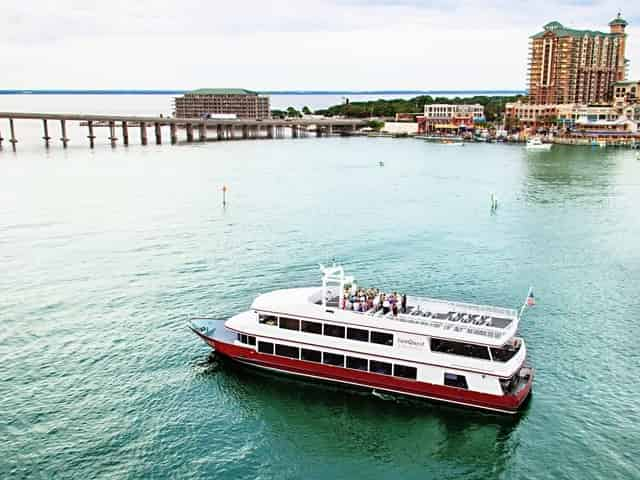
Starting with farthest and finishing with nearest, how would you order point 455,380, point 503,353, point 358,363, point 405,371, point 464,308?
1. point 464,308
2. point 358,363
3. point 405,371
4. point 503,353
5. point 455,380

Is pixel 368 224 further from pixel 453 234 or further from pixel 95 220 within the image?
pixel 95 220

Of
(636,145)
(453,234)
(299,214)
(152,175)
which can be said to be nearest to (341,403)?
(453,234)

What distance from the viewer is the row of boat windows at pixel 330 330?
29.5 meters

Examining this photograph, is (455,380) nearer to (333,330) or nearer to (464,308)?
(464,308)

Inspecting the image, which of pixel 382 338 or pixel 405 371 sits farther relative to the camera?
pixel 382 338

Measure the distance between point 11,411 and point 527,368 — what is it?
2343 cm

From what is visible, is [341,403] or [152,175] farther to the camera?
[152,175]

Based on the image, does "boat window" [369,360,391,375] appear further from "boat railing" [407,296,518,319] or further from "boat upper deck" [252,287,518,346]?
"boat railing" [407,296,518,319]

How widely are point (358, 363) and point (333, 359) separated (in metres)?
1.24

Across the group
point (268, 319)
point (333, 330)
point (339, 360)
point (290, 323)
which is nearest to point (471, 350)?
point (339, 360)

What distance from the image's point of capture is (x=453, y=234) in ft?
207

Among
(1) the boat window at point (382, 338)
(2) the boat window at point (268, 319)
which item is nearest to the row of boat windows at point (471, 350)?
(1) the boat window at point (382, 338)

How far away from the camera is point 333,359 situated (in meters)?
30.1

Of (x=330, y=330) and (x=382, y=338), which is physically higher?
(x=330, y=330)
